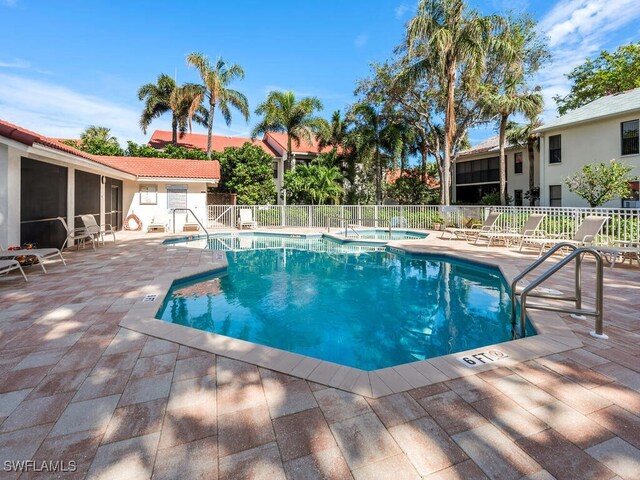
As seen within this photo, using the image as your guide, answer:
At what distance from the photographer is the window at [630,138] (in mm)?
15826

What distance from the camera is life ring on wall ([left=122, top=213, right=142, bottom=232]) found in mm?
16639

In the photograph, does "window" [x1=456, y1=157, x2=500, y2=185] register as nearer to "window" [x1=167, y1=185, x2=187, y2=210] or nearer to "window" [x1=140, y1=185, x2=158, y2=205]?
"window" [x1=167, y1=185, x2=187, y2=210]

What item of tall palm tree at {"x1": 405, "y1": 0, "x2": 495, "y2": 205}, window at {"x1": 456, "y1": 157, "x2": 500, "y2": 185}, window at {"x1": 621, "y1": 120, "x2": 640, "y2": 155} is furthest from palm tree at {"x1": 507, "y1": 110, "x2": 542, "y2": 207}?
tall palm tree at {"x1": 405, "y1": 0, "x2": 495, "y2": 205}

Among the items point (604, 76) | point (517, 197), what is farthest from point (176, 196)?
point (604, 76)

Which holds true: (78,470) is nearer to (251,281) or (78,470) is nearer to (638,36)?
(251,281)

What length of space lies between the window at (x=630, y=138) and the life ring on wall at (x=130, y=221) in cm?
2485

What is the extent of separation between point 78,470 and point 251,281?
581 centimetres

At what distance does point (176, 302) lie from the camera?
18.5 ft

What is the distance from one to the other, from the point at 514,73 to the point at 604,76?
825cm

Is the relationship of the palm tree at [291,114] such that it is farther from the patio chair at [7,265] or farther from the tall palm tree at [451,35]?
the patio chair at [7,265]

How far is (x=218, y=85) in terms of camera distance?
2355 cm

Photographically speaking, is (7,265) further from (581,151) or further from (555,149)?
(555,149)

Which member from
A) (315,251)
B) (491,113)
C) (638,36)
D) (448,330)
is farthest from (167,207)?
(638,36)

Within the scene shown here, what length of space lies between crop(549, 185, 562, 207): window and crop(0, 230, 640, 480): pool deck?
18797mm
